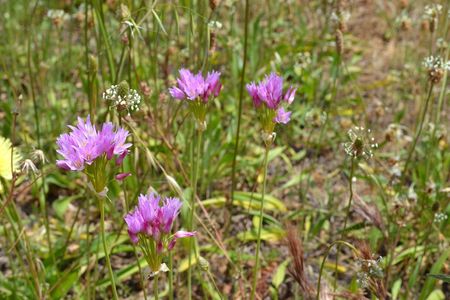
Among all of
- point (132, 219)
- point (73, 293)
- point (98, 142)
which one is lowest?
point (73, 293)

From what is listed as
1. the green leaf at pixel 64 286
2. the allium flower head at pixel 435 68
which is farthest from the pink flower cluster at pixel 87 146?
the allium flower head at pixel 435 68

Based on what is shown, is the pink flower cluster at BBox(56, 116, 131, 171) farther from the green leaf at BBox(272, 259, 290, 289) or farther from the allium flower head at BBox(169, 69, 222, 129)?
the green leaf at BBox(272, 259, 290, 289)

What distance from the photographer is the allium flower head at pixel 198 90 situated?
1367 millimetres

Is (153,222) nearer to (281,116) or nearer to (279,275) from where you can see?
(281,116)

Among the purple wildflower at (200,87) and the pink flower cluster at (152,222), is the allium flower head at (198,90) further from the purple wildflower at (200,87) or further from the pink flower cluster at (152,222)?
the pink flower cluster at (152,222)

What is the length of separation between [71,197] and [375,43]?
8.00ft

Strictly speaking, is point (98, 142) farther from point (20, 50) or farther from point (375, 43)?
point (375, 43)

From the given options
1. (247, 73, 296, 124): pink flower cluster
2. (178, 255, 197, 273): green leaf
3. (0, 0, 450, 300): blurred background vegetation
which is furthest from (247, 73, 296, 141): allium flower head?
(178, 255, 197, 273): green leaf

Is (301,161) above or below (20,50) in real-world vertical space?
below

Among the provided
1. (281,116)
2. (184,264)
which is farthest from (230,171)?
(281,116)

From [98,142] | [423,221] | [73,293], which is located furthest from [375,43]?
[98,142]

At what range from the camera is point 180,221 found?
94.0 inches

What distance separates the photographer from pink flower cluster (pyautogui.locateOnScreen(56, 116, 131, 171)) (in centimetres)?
114

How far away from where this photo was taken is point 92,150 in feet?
3.74
